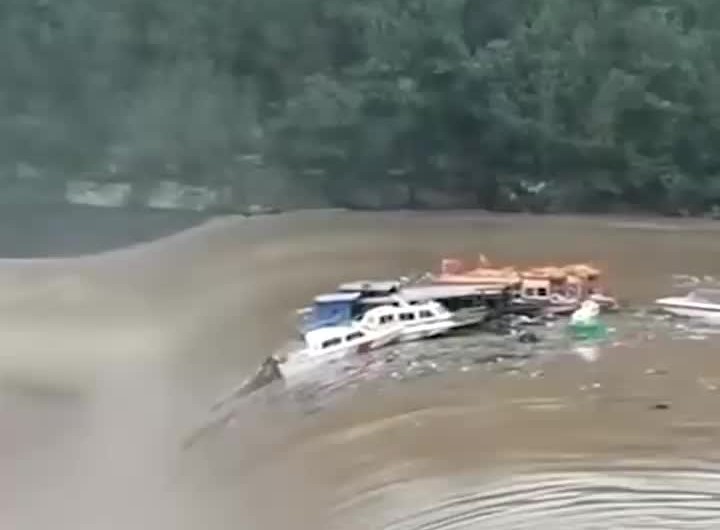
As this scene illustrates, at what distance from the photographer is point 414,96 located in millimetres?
1052

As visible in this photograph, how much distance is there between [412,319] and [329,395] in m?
0.10

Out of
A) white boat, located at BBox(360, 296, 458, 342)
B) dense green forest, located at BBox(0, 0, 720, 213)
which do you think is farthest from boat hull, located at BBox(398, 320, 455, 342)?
dense green forest, located at BBox(0, 0, 720, 213)

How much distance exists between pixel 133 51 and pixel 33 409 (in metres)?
0.31

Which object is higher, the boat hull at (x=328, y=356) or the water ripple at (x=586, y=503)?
the boat hull at (x=328, y=356)

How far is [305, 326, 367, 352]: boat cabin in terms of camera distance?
2.92 feet

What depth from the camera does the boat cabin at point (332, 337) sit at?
2.92 feet

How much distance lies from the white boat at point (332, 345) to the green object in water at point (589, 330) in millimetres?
120

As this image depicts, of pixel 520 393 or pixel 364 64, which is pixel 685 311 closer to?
pixel 520 393

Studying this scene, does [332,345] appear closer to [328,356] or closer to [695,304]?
[328,356]

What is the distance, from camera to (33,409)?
0.86 m

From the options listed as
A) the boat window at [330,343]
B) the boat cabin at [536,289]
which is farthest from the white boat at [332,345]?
the boat cabin at [536,289]

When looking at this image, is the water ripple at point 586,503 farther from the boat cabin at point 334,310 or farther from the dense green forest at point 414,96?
the dense green forest at point 414,96

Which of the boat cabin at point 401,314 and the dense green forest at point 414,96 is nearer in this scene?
the boat cabin at point 401,314

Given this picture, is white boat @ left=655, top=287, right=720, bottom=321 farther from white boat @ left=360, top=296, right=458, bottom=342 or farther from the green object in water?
white boat @ left=360, top=296, right=458, bottom=342
